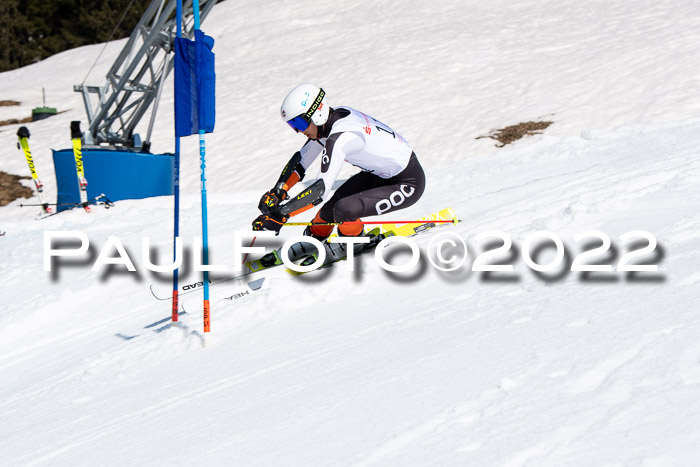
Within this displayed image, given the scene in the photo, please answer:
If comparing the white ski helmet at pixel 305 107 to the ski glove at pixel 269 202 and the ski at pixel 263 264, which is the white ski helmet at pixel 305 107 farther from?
the ski at pixel 263 264

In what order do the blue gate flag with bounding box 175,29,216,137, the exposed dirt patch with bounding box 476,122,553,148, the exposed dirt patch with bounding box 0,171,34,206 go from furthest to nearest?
the exposed dirt patch with bounding box 0,171,34,206
the exposed dirt patch with bounding box 476,122,553,148
the blue gate flag with bounding box 175,29,216,137

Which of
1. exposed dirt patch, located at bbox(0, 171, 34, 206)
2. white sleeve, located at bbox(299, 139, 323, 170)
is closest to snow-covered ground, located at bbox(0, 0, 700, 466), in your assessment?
white sleeve, located at bbox(299, 139, 323, 170)

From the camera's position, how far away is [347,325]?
4.79 meters

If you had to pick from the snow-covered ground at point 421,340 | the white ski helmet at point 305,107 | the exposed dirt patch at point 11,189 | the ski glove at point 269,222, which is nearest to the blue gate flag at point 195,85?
the white ski helmet at point 305,107

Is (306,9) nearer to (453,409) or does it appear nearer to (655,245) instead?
(655,245)

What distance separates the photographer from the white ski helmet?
18.3 feet

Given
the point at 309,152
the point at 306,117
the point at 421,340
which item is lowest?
the point at 421,340

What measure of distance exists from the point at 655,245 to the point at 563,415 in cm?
276

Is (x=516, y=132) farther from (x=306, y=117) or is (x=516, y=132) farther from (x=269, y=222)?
(x=269, y=222)

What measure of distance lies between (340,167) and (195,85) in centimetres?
138

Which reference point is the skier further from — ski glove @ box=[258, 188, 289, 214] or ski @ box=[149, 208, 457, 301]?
ski @ box=[149, 208, 457, 301]

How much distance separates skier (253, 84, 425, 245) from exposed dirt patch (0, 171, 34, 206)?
14.4 meters

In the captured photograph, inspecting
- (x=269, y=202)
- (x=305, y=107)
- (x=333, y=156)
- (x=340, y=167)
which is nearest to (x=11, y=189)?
(x=269, y=202)

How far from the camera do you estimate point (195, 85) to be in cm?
545
